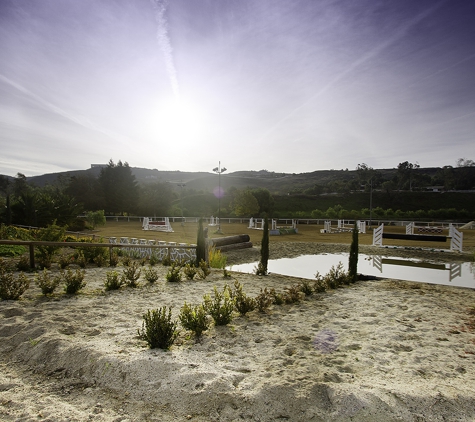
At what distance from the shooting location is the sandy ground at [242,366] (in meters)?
2.64

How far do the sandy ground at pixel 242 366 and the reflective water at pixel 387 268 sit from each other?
175 inches

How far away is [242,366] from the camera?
3367 mm

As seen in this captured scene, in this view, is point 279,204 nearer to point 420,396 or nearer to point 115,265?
point 115,265

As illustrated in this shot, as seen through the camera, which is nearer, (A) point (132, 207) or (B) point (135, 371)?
(B) point (135, 371)

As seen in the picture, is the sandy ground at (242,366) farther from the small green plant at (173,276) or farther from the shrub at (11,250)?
the shrub at (11,250)

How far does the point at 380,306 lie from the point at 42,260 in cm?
871

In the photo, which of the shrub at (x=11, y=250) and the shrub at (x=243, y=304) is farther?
the shrub at (x=11, y=250)

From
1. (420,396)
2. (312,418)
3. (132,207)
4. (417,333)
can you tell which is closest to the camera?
(312,418)

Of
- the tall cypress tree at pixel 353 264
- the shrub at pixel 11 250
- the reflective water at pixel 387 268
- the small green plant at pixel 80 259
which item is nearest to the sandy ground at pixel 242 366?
the tall cypress tree at pixel 353 264

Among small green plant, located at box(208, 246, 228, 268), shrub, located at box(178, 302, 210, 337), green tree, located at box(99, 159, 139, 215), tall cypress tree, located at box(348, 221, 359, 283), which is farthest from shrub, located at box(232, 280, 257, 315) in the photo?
green tree, located at box(99, 159, 139, 215)

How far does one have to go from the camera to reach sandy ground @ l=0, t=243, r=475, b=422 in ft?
8.65

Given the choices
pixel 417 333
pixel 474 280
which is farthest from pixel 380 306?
pixel 474 280

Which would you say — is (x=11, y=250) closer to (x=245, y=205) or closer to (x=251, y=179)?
(x=245, y=205)

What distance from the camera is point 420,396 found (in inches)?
109
